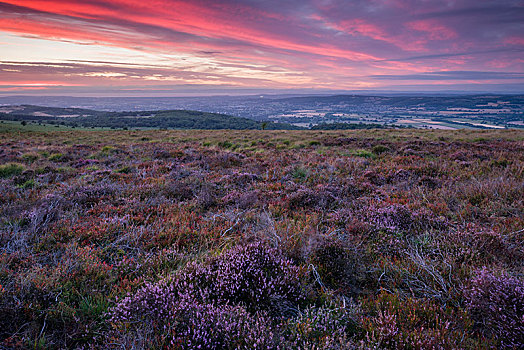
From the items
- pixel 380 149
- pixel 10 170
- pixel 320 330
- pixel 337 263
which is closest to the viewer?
pixel 320 330

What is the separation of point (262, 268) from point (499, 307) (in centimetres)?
240

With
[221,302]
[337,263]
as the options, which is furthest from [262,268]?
[337,263]

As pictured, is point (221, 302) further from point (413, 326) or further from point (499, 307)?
point (499, 307)

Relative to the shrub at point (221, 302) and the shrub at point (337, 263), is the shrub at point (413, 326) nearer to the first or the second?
the shrub at point (337, 263)

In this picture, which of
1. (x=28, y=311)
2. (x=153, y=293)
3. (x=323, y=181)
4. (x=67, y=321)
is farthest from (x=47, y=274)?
(x=323, y=181)

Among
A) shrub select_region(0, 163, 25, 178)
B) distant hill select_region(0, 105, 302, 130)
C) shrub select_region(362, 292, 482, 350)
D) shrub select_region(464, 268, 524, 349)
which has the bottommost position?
distant hill select_region(0, 105, 302, 130)

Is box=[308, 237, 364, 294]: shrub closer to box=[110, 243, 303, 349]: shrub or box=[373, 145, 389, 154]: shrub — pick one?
box=[110, 243, 303, 349]: shrub

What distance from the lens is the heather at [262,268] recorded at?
7.27ft

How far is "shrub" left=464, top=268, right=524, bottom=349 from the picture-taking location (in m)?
2.12

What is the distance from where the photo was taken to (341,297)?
2.90m

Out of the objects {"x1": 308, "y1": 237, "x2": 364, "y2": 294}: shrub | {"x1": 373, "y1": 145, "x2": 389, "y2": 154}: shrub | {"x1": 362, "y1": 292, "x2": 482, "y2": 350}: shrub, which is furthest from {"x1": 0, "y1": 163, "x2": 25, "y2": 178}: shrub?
{"x1": 373, "y1": 145, "x2": 389, "y2": 154}: shrub

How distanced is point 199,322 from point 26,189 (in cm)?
824

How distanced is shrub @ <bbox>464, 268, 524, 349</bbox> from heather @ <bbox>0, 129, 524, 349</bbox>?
0.02 meters

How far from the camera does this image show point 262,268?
302 centimetres
